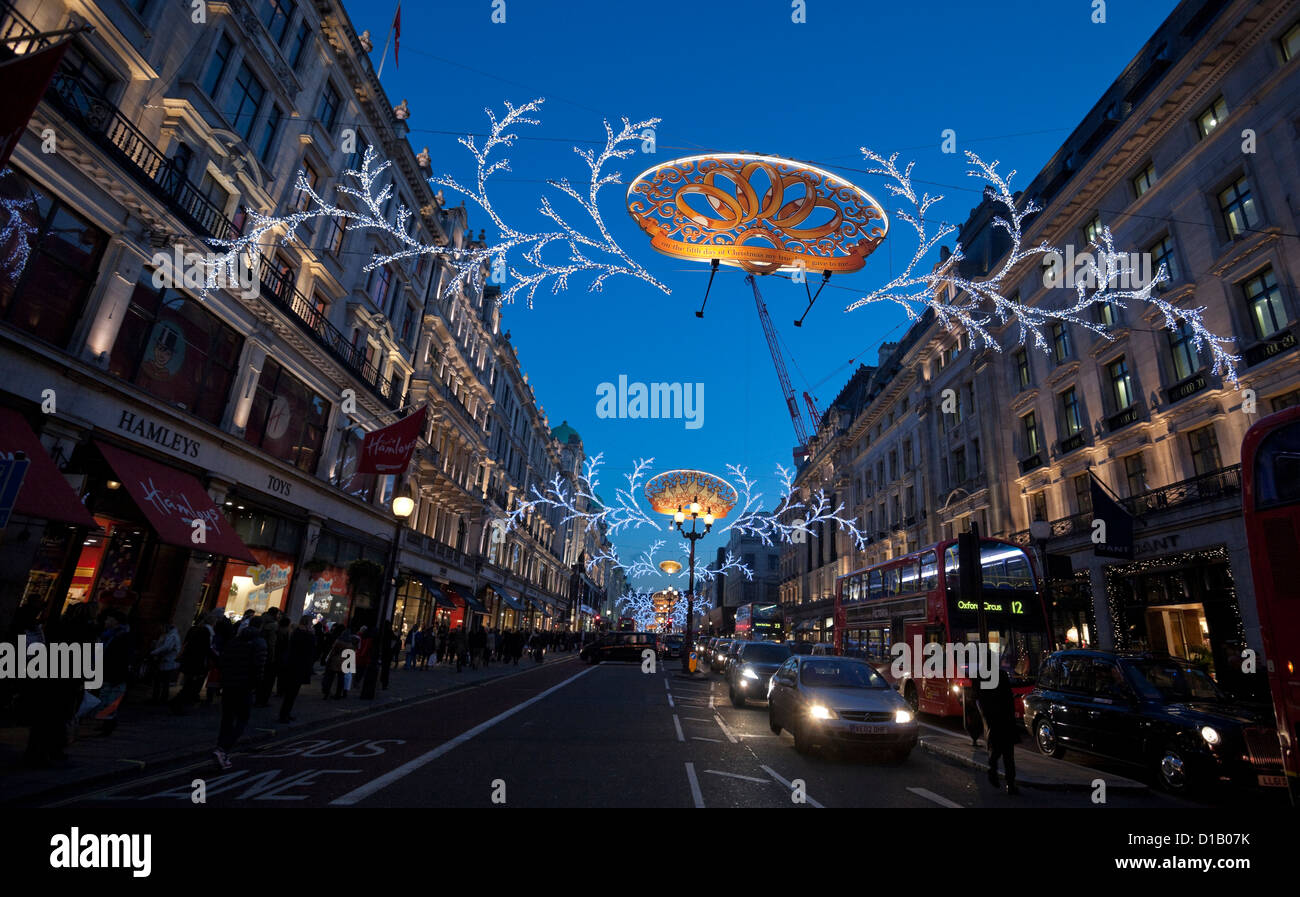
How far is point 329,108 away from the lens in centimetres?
2144

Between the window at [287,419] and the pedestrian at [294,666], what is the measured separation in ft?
28.0

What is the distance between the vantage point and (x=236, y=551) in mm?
14984

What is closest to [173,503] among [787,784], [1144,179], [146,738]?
[146,738]

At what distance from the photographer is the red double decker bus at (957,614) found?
1459cm

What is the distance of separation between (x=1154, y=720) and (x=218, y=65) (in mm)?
24093

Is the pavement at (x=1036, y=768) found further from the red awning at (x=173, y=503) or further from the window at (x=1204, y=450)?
the red awning at (x=173, y=503)

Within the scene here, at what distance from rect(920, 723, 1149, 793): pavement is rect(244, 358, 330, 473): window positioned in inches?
745

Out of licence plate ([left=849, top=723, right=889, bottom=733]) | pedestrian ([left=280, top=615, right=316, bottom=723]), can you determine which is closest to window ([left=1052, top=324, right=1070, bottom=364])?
licence plate ([left=849, top=723, right=889, bottom=733])

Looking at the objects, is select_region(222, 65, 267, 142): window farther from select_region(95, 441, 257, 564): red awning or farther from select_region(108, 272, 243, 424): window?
select_region(95, 441, 257, 564): red awning

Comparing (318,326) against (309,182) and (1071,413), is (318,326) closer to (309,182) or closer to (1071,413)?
(309,182)

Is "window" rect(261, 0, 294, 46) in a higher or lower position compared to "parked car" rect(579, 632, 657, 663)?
higher

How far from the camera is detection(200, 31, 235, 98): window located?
608 inches
